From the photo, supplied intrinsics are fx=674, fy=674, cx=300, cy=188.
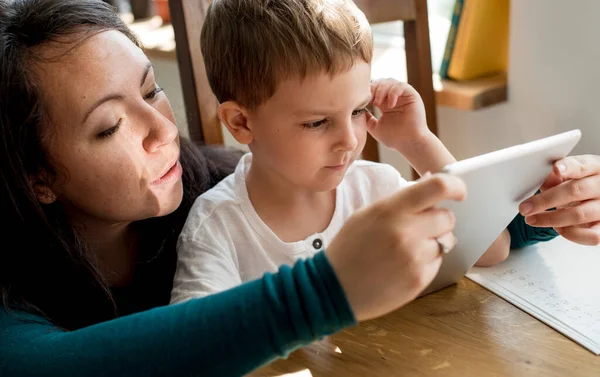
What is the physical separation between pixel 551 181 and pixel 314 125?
34cm

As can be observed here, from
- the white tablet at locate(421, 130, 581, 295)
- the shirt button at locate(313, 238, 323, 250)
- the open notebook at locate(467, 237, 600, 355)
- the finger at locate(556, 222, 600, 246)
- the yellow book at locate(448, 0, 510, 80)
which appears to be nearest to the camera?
the white tablet at locate(421, 130, 581, 295)

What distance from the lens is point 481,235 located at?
0.86 metres

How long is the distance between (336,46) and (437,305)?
37 centimetres

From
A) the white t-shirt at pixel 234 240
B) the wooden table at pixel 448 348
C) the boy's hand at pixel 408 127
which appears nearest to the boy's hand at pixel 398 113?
the boy's hand at pixel 408 127

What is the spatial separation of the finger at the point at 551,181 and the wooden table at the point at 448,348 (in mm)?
175

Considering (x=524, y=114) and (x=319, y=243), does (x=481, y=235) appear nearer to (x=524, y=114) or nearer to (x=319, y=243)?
(x=319, y=243)

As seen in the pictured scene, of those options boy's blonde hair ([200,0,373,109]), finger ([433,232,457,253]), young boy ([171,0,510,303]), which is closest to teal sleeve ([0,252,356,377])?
finger ([433,232,457,253])

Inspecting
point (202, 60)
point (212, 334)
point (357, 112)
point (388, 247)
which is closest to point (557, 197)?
point (357, 112)

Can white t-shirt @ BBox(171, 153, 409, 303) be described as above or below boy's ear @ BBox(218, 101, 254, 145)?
below

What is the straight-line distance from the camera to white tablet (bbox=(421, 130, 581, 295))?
0.71m

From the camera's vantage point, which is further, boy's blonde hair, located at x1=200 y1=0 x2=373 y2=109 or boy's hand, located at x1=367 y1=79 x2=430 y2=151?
boy's hand, located at x1=367 y1=79 x2=430 y2=151

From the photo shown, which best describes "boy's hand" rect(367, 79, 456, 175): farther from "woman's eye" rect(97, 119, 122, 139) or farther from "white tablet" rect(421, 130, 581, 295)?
"woman's eye" rect(97, 119, 122, 139)

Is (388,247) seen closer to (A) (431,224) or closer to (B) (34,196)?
(A) (431,224)

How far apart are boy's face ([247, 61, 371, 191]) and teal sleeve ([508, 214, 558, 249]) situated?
0.90 ft
